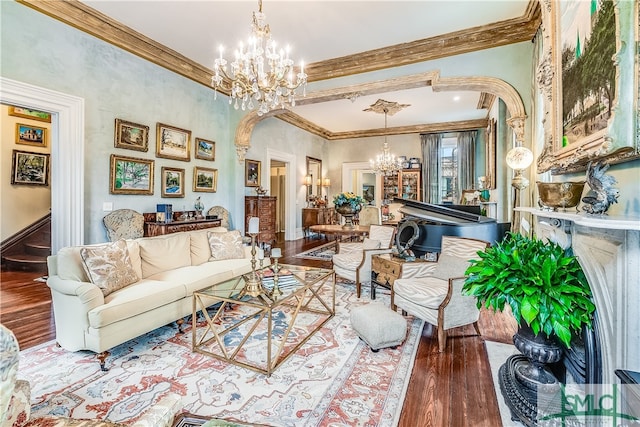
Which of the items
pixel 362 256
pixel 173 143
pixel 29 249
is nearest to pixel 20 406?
pixel 362 256

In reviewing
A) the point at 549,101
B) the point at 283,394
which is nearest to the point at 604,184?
the point at 549,101

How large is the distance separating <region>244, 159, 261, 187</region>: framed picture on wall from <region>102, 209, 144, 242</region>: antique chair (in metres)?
2.67

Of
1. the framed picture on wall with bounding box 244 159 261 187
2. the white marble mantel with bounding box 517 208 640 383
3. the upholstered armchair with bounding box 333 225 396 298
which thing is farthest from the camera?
the framed picture on wall with bounding box 244 159 261 187

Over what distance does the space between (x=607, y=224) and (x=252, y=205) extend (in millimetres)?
5946

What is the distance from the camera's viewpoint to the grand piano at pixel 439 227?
3732 millimetres

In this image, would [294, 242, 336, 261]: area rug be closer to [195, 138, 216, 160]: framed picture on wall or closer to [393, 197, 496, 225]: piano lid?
[393, 197, 496, 225]: piano lid

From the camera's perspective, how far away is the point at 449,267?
299 cm

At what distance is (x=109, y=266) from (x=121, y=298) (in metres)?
0.37

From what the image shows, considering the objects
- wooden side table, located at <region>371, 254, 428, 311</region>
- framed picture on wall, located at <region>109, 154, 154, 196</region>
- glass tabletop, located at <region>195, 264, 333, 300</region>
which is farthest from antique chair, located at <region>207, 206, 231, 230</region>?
wooden side table, located at <region>371, 254, 428, 311</region>

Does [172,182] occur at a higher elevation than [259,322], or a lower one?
higher

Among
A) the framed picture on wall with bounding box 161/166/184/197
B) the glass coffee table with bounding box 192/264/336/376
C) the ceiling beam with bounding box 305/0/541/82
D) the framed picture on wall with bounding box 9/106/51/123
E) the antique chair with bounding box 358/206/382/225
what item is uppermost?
the ceiling beam with bounding box 305/0/541/82

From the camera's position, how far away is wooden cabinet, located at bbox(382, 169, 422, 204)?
9117 mm

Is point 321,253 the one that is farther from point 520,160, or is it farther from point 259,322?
point 520,160

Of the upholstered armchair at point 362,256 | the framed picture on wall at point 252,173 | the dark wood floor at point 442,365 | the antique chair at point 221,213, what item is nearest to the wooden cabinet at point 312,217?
the framed picture on wall at point 252,173
